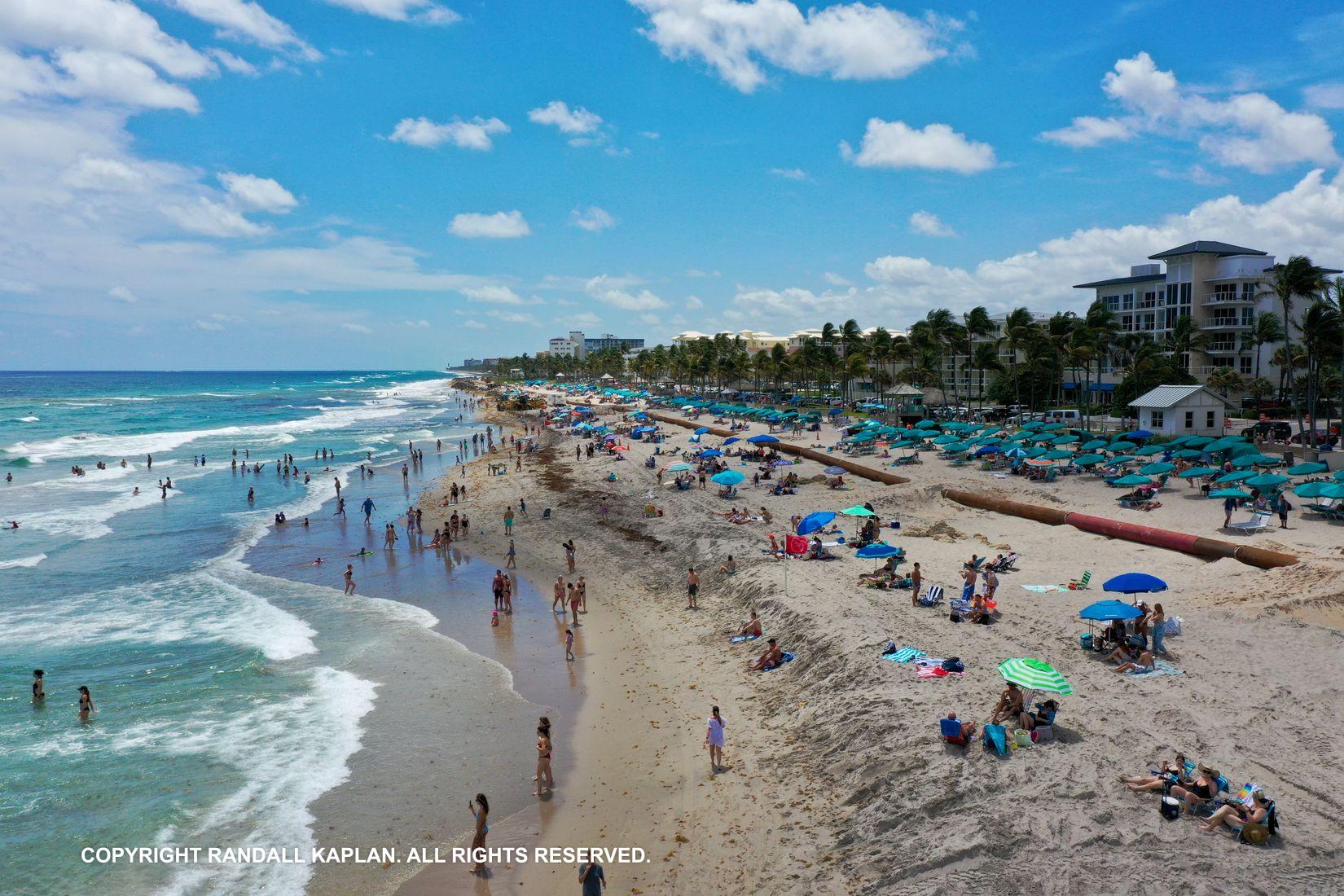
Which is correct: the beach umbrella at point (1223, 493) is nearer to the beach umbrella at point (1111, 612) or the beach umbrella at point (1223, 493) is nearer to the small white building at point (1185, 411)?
the small white building at point (1185, 411)

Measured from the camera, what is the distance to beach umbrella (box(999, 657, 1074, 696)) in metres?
10.1

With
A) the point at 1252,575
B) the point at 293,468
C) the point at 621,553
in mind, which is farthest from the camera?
the point at 293,468

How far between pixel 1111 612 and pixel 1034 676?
10.3 feet

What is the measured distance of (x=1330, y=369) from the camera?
40.5 m

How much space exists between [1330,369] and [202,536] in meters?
54.2

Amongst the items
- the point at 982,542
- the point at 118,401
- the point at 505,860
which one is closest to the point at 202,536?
the point at 505,860

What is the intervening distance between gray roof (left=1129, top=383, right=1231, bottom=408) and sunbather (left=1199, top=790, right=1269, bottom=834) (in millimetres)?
33014

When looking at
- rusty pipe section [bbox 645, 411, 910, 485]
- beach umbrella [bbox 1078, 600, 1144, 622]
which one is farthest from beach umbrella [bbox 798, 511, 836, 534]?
rusty pipe section [bbox 645, 411, 910, 485]

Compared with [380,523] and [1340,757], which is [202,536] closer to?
[380,523]

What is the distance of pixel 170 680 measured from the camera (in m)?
15.9

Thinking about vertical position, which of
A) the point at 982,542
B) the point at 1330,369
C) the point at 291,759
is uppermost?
the point at 1330,369

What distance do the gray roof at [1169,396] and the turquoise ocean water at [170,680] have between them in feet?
112

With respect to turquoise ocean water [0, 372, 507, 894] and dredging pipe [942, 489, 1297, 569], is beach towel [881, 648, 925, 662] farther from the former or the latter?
dredging pipe [942, 489, 1297, 569]

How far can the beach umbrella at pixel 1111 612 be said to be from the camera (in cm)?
1238
